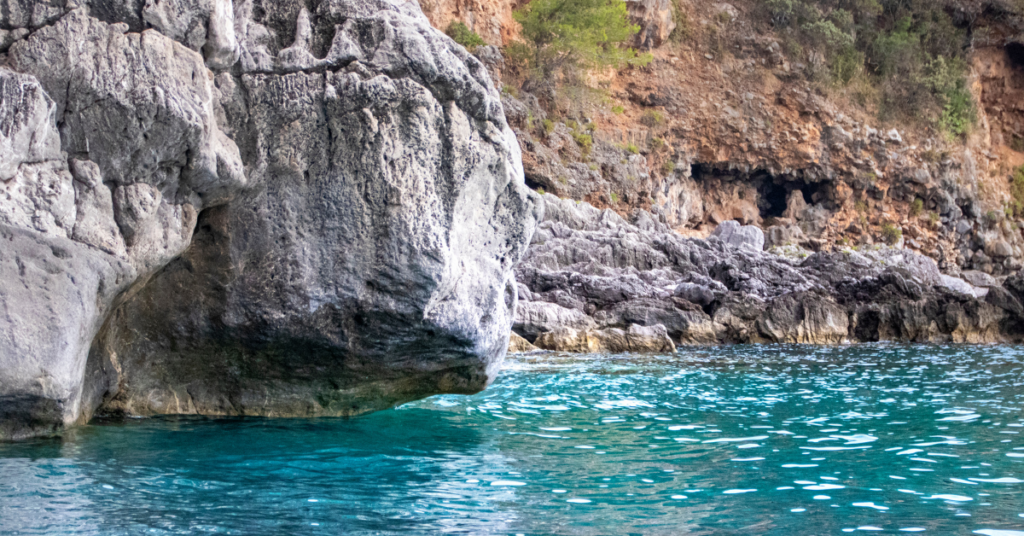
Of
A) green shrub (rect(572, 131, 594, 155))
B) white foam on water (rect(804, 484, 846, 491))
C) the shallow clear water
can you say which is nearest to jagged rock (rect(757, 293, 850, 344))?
the shallow clear water

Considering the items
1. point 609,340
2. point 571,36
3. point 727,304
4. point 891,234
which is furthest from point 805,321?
point 891,234

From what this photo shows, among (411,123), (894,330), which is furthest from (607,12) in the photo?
(411,123)

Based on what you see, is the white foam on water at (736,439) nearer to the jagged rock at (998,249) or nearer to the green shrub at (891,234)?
the green shrub at (891,234)

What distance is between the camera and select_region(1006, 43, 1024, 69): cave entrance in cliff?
49.4 meters

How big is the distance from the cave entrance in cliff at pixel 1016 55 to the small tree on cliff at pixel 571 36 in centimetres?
2626

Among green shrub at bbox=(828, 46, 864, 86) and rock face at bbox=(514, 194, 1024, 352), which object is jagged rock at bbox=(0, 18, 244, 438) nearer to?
rock face at bbox=(514, 194, 1024, 352)

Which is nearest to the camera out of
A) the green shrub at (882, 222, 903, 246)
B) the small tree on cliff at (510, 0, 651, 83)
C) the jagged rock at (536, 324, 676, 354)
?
the jagged rock at (536, 324, 676, 354)

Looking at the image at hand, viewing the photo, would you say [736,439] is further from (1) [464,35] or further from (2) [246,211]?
(1) [464,35]

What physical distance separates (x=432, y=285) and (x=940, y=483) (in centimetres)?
372

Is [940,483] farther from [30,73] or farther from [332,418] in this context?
[30,73]

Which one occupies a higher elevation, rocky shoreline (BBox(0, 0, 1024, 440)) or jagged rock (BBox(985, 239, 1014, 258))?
jagged rock (BBox(985, 239, 1014, 258))

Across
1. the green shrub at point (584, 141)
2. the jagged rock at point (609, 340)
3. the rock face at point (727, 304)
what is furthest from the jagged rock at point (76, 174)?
the green shrub at point (584, 141)

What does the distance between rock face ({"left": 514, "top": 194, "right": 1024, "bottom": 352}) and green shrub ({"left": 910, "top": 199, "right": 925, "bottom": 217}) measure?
23615 millimetres

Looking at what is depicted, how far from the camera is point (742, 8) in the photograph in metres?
45.8
